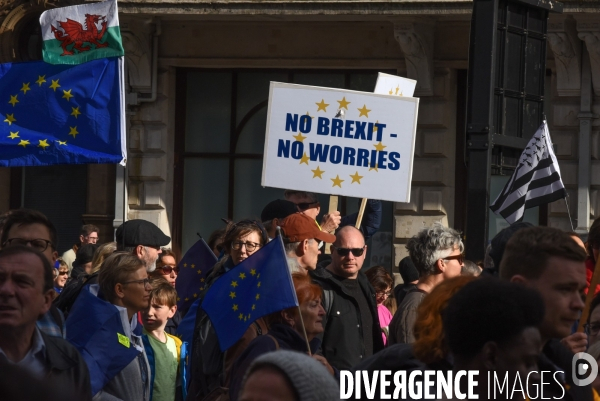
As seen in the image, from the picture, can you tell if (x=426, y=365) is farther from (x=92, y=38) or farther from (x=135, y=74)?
(x=135, y=74)

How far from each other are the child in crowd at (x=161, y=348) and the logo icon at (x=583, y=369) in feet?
10.2

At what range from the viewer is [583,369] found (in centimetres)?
365

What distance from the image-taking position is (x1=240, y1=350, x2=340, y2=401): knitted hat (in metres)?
2.54

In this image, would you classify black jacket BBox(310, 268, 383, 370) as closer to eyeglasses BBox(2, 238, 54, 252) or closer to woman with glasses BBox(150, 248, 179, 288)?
eyeglasses BBox(2, 238, 54, 252)

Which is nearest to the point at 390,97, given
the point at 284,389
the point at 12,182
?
the point at 284,389

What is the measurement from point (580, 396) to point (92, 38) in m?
4.61

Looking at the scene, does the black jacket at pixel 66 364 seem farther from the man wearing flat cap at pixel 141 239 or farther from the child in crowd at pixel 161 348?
the man wearing flat cap at pixel 141 239

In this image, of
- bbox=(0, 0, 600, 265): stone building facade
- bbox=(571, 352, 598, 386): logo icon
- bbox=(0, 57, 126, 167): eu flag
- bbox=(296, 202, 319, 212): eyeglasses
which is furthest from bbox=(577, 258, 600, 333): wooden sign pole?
bbox=(0, 0, 600, 265): stone building facade

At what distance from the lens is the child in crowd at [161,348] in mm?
6516

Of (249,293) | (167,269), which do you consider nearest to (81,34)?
(167,269)

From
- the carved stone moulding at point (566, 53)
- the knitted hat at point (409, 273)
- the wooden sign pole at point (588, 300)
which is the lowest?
the knitted hat at point (409, 273)

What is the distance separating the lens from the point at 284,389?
8.50ft

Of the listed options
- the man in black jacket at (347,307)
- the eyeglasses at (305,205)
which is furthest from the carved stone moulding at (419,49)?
the man in black jacket at (347,307)

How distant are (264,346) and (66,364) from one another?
0.98m
